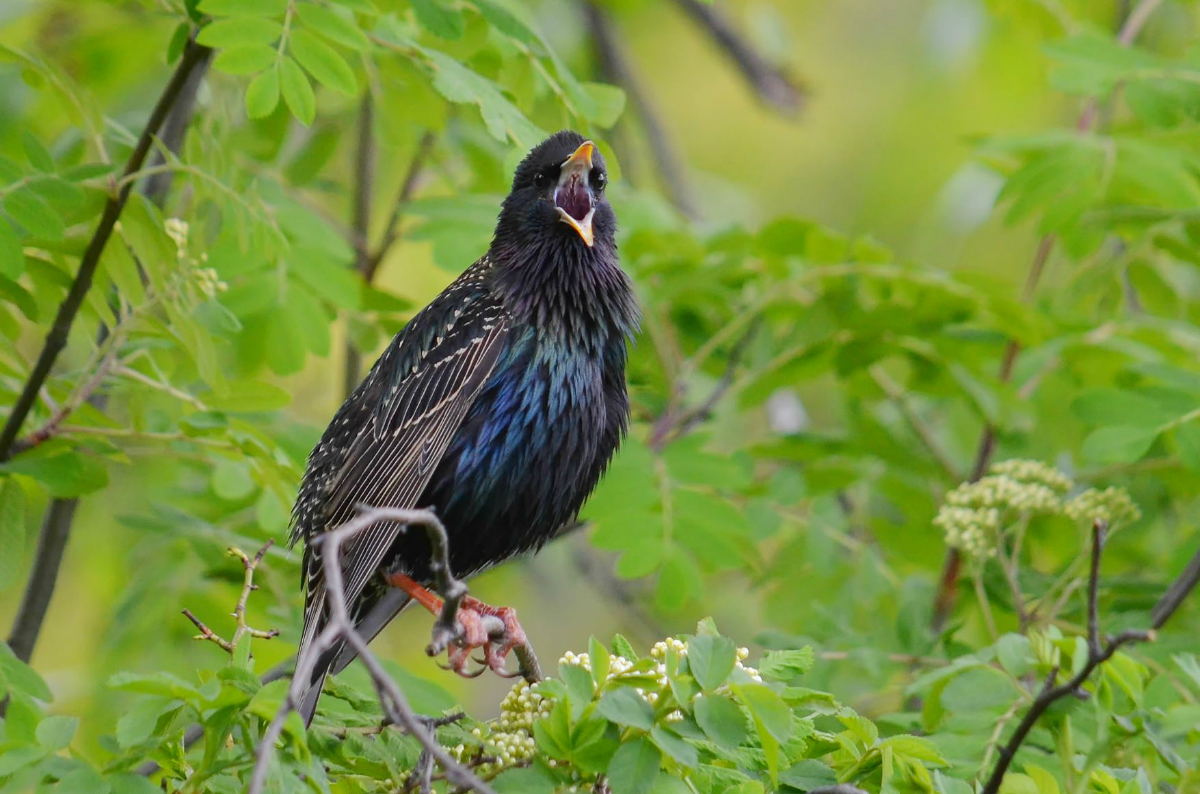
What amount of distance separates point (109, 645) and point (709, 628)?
317 centimetres

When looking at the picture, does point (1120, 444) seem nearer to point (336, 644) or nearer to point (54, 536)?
point (336, 644)

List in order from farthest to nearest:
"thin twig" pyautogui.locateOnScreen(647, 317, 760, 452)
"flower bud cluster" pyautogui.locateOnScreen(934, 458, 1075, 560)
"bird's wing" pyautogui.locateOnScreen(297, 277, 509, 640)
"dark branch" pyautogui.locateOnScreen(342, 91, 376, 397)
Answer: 1. "dark branch" pyautogui.locateOnScreen(342, 91, 376, 397)
2. "thin twig" pyautogui.locateOnScreen(647, 317, 760, 452)
3. "bird's wing" pyautogui.locateOnScreen(297, 277, 509, 640)
4. "flower bud cluster" pyautogui.locateOnScreen(934, 458, 1075, 560)

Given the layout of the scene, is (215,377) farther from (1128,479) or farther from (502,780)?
(1128,479)

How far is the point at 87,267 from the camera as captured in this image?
12.3ft

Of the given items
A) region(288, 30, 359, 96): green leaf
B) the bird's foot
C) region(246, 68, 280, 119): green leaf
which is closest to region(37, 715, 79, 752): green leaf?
the bird's foot

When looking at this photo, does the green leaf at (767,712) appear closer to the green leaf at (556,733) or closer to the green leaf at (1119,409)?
the green leaf at (556,733)

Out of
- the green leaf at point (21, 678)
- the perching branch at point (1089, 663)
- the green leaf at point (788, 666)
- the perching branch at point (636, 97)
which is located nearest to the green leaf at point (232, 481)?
the green leaf at point (21, 678)

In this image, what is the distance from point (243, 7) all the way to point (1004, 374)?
11.1 feet

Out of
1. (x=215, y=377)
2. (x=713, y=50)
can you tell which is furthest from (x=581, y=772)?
(x=713, y=50)

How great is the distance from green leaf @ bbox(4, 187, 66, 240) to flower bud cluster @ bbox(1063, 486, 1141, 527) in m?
2.93

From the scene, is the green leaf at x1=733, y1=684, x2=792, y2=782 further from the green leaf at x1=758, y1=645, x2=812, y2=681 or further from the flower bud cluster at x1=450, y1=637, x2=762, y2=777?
the green leaf at x1=758, y1=645, x2=812, y2=681

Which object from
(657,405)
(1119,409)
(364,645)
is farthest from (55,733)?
(657,405)

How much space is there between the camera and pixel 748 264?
5.29 m

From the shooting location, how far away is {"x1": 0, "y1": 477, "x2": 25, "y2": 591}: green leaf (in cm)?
369
